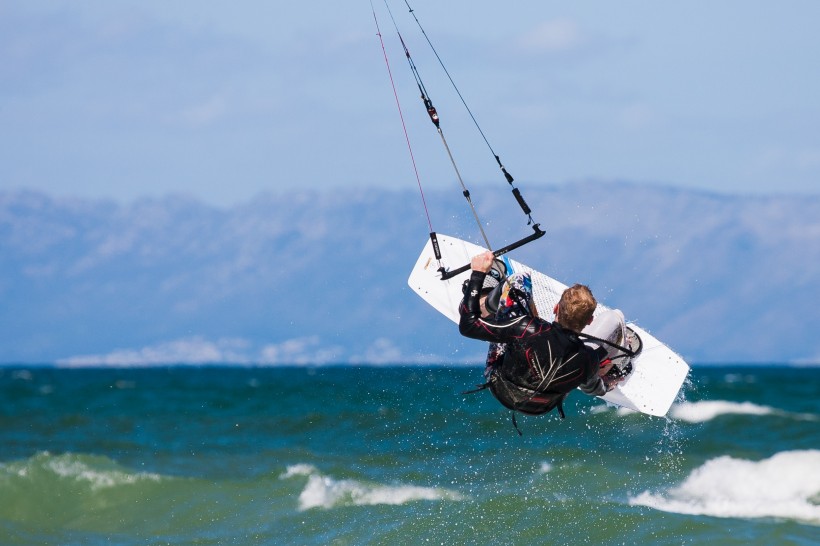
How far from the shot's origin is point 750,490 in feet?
49.2

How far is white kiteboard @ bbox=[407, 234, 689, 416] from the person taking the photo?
1006 centimetres

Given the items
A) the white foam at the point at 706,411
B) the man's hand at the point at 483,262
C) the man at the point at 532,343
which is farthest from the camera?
the white foam at the point at 706,411

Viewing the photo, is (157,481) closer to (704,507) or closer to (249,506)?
(249,506)

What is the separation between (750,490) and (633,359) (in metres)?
5.73

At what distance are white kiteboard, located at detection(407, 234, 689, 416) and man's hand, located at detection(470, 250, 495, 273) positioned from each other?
1885mm

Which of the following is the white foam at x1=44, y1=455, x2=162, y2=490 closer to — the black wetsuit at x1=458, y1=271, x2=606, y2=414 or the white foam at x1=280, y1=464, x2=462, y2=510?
the white foam at x1=280, y1=464, x2=462, y2=510

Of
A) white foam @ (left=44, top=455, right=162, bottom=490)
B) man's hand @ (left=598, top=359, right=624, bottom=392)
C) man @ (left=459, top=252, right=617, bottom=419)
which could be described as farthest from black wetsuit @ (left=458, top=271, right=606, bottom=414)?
white foam @ (left=44, top=455, right=162, bottom=490)

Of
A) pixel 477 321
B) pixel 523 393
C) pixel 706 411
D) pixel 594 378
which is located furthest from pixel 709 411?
pixel 477 321

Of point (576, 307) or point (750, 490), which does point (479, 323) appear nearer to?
point (576, 307)

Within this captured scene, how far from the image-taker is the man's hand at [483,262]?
8.13 m

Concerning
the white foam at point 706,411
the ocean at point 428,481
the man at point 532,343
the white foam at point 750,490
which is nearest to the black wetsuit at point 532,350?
the man at point 532,343

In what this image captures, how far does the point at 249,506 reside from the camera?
14.2 metres

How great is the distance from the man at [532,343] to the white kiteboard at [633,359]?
1.74 metres

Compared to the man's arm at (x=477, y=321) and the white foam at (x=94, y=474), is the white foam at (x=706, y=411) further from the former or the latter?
the man's arm at (x=477, y=321)
